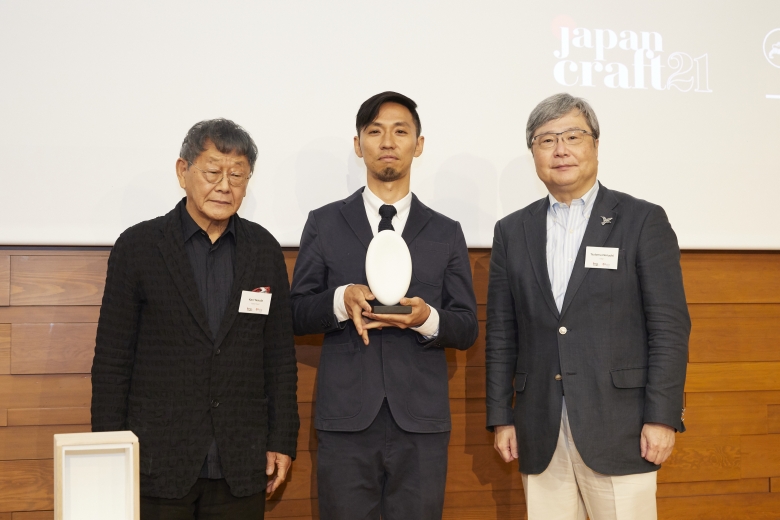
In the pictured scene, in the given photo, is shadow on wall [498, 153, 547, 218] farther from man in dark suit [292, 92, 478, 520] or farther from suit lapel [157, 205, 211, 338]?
suit lapel [157, 205, 211, 338]

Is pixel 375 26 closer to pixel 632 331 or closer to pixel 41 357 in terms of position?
pixel 632 331

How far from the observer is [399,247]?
6.49ft

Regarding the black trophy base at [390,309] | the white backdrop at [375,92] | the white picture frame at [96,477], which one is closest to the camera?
the white picture frame at [96,477]

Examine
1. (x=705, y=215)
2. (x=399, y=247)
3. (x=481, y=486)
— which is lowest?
(x=481, y=486)

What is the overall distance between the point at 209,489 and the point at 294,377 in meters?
0.39

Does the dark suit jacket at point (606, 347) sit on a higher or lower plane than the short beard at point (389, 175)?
lower

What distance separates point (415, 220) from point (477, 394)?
35.5 inches

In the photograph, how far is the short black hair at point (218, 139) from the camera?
1.95 meters

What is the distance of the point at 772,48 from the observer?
2.91 meters

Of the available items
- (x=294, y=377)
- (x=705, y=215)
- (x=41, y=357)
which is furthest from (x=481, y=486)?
(x=41, y=357)

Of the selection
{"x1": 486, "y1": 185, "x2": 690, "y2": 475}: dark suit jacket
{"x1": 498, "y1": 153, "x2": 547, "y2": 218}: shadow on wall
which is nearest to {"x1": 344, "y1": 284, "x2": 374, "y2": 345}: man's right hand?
{"x1": 486, "y1": 185, "x2": 690, "y2": 475}: dark suit jacket

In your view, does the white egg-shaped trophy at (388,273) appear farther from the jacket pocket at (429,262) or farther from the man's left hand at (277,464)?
the man's left hand at (277,464)

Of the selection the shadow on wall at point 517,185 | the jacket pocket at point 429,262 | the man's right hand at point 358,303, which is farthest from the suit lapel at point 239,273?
the shadow on wall at point 517,185

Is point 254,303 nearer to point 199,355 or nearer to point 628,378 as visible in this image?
point 199,355
